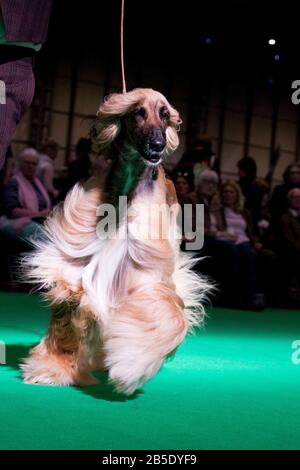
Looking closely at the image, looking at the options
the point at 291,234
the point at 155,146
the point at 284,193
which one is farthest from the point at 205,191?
the point at 155,146

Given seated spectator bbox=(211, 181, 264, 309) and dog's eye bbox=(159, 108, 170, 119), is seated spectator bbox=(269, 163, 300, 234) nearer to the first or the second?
seated spectator bbox=(211, 181, 264, 309)

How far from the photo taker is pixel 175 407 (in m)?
2.42

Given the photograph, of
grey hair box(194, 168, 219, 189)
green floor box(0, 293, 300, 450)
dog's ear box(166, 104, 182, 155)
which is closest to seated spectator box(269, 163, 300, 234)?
grey hair box(194, 168, 219, 189)

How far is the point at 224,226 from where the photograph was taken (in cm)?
655

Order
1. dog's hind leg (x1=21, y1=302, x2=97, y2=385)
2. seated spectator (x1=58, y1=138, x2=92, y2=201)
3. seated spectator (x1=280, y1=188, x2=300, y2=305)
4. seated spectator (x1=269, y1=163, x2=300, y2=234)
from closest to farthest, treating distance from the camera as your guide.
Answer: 1. dog's hind leg (x1=21, y1=302, x2=97, y2=385)
2. seated spectator (x1=58, y1=138, x2=92, y2=201)
3. seated spectator (x1=280, y1=188, x2=300, y2=305)
4. seated spectator (x1=269, y1=163, x2=300, y2=234)

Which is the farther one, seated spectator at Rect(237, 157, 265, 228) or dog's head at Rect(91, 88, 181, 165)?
seated spectator at Rect(237, 157, 265, 228)

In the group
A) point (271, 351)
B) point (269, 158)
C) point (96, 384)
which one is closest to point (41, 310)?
point (271, 351)

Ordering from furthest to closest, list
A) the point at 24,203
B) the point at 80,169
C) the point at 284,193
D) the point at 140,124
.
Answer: the point at 284,193 → the point at 80,169 → the point at 24,203 → the point at 140,124

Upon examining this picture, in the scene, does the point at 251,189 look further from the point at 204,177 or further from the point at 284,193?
the point at 204,177

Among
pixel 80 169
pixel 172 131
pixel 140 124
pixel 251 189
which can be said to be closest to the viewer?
pixel 140 124

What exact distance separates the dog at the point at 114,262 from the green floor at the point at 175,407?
149 millimetres

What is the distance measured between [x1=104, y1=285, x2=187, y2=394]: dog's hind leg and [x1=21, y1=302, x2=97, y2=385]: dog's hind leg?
0.42 feet

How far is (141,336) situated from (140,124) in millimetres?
736

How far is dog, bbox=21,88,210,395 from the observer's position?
2.54 metres
